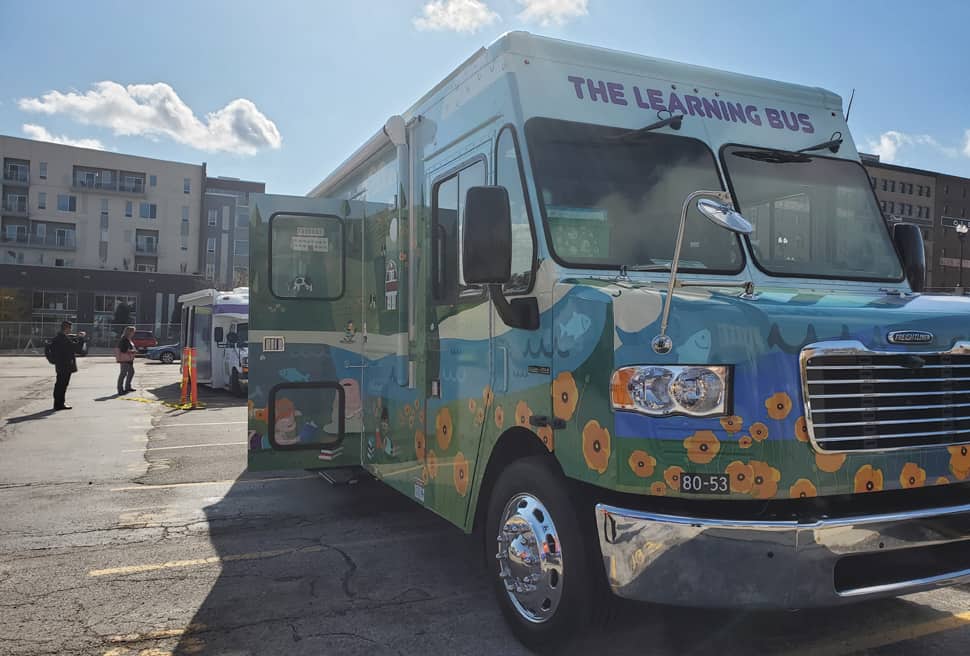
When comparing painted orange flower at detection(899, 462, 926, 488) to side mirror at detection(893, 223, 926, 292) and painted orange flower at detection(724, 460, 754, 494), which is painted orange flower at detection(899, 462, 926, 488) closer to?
painted orange flower at detection(724, 460, 754, 494)

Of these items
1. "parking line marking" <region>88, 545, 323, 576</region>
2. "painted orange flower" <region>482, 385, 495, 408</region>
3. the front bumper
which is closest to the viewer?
the front bumper

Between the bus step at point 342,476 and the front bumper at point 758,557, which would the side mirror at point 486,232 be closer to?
the front bumper at point 758,557

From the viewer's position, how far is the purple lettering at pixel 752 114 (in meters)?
4.46

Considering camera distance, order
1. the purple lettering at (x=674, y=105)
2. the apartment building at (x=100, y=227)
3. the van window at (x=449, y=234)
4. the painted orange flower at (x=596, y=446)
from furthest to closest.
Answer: the apartment building at (x=100, y=227), the van window at (x=449, y=234), the purple lettering at (x=674, y=105), the painted orange flower at (x=596, y=446)

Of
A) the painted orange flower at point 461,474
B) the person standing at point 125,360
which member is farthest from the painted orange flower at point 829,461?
the person standing at point 125,360

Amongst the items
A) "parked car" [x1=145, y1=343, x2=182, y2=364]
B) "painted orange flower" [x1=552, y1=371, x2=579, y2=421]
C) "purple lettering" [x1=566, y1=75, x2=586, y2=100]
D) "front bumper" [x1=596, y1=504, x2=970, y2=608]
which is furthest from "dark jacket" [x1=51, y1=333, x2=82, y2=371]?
"parked car" [x1=145, y1=343, x2=182, y2=364]

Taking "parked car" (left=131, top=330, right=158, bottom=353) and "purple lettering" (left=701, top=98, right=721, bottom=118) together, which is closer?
"purple lettering" (left=701, top=98, right=721, bottom=118)

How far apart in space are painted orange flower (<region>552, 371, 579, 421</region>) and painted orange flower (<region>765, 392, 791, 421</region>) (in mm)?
781

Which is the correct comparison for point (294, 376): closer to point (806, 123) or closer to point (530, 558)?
point (530, 558)

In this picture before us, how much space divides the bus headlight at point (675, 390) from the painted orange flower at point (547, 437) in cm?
52

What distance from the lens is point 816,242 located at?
4234mm

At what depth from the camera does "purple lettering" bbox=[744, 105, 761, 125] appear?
14.6 ft

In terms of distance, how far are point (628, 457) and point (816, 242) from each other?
6.71 ft

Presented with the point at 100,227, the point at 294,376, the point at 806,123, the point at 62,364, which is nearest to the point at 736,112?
the point at 806,123
